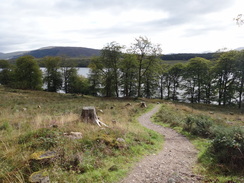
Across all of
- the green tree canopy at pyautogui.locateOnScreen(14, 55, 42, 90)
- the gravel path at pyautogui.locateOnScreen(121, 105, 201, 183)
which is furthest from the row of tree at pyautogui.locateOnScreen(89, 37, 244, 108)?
the gravel path at pyautogui.locateOnScreen(121, 105, 201, 183)

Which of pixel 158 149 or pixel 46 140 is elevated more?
pixel 46 140

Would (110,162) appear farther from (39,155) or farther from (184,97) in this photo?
(184,97)

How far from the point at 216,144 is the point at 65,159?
580cm

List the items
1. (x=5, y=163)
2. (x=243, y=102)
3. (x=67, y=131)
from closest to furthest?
(x=5, y=163)
(x=67, y=131)
(x=243, y=102)

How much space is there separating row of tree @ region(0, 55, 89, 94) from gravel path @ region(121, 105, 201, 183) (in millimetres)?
46403

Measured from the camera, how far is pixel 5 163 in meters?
4.23

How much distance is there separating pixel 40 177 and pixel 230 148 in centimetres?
619

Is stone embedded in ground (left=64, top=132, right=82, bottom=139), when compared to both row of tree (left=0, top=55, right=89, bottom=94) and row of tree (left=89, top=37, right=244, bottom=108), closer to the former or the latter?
row of tree (left=89, top=37, right=244, bottom=108)

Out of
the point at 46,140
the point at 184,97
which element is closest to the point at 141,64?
the point at 184,97

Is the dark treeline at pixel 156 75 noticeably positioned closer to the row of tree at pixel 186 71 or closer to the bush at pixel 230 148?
the row of tree at pixel 186 71

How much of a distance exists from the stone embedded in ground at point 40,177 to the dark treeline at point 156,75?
31.0 m

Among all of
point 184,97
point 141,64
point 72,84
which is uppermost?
point 141,64

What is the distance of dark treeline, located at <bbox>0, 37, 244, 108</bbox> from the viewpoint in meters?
33.1

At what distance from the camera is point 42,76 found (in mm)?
51469
